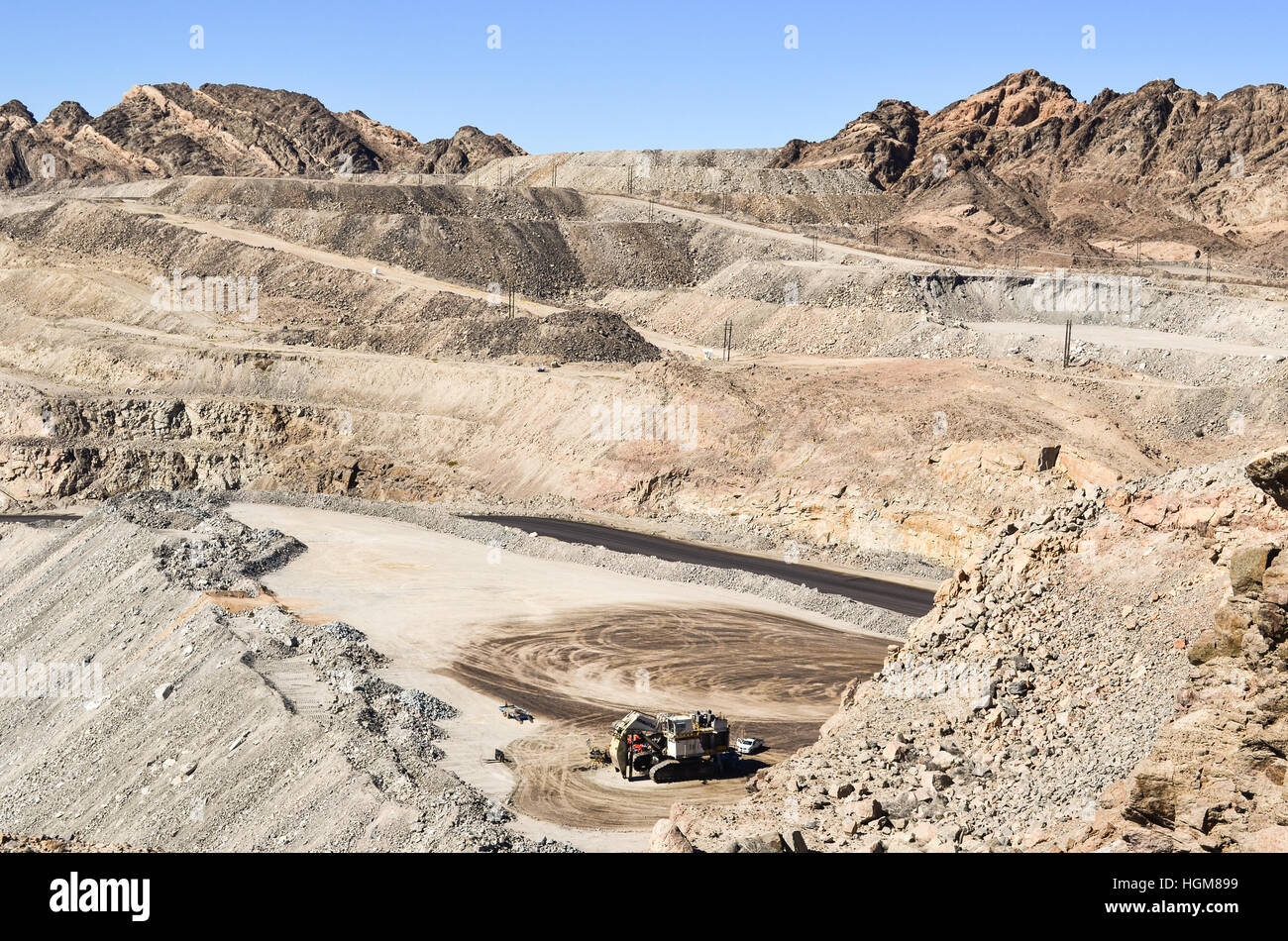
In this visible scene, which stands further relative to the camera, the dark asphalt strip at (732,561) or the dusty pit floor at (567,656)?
the dark asphalt strip at (732,561)

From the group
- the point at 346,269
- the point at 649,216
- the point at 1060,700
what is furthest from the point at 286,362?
the point at 1060,700

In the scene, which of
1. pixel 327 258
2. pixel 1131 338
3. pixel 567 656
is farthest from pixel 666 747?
pixel 327 258

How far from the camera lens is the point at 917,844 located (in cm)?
1812

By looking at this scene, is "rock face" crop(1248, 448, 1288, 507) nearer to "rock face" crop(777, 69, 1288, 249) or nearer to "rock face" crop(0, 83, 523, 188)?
"rock face" crop(777, 69, 1288, 249)

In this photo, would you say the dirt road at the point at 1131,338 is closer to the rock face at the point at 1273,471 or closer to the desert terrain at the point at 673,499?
the desert terrain at the point at 673,499

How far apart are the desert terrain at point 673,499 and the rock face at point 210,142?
25234mm

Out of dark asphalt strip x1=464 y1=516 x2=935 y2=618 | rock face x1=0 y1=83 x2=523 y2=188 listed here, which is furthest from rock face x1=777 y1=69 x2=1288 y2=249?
dark asphalt strip x1=464 y1=516 x2=935 y2=618

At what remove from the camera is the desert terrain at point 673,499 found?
2033cm

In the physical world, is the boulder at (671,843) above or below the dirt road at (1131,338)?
below

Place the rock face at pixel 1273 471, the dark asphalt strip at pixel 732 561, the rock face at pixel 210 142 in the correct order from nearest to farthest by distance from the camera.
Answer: the rock face at pixel 1273 471 < the dark asphalt strip at pixel 732 561 < the rock face at pixel 210 142

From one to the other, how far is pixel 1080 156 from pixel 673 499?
96.9 m

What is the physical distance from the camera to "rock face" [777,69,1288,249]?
11706cm

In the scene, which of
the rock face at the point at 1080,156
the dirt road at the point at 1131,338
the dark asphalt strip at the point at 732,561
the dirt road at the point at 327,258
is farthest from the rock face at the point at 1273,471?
the rock face at the point at 1080,156

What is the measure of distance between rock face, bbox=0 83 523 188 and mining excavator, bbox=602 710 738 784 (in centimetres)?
14494
